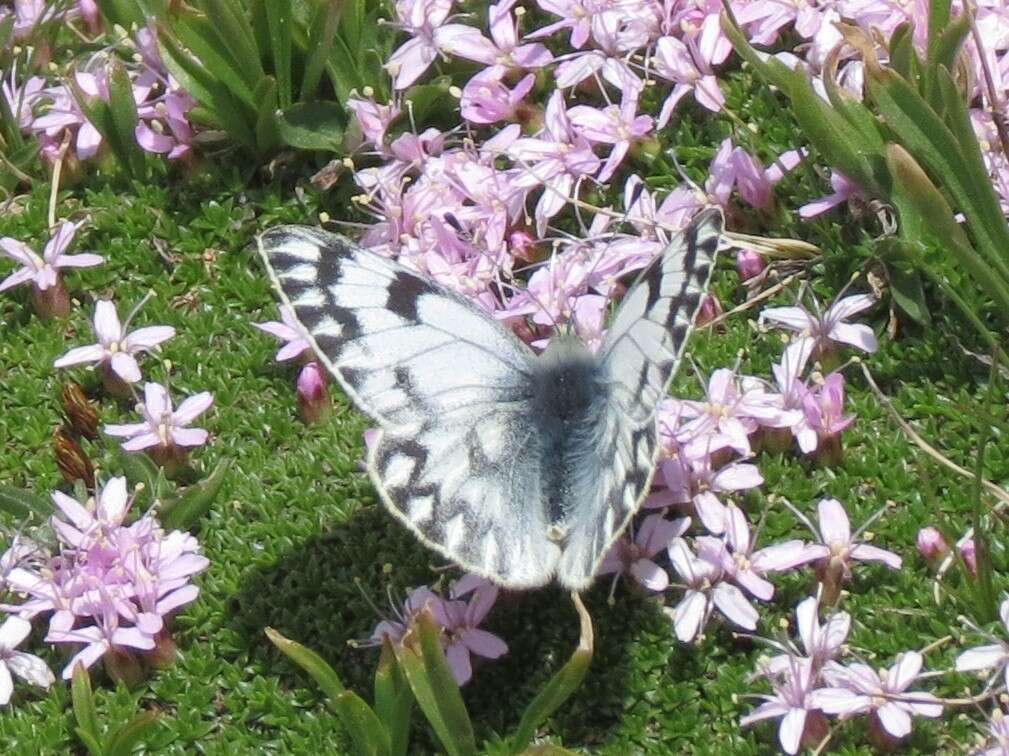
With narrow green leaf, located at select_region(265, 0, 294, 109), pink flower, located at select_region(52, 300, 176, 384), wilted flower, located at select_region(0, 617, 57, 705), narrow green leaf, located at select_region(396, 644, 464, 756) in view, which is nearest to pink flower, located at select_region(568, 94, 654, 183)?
narrow green leaf, located at select_region(265, 0, 294, 109)

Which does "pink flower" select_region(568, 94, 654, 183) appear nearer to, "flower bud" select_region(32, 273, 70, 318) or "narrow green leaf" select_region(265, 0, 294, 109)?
"narrow green leaf" select_region(265, 0, 294, 109)

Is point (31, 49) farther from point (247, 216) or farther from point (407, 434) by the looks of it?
point (407, 434)

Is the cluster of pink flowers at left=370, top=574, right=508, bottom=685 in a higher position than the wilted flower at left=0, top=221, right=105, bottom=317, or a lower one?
lower

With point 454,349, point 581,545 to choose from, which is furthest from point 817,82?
point 581,545

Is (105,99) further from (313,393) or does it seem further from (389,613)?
(389,613)

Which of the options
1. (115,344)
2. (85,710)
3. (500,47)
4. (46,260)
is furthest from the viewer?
(500,47)

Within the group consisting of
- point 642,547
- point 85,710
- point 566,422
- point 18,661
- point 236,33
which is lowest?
point 18,661

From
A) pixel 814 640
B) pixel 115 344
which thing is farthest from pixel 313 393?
pixel 814 640
